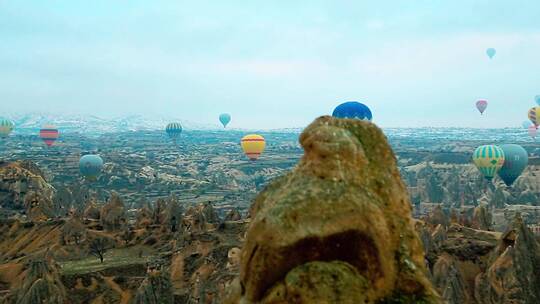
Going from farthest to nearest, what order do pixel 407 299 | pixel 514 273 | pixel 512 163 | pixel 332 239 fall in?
pixel 512 163, pixel 514 273, pixel 407 299, pixel 332 239

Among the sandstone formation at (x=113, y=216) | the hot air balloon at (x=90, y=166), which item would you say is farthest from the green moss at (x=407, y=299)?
the hot air balloon at (x=90, y=166)

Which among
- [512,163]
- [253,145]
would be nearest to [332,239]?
[512,163]

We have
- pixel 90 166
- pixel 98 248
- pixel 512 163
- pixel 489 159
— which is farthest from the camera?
pixel 90 166

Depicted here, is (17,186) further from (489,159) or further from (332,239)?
(332,239)

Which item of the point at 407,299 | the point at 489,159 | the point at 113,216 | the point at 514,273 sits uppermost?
the point at 407,299

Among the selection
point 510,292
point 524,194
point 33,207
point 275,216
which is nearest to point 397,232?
point 275,216

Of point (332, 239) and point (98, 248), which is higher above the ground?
point (332, 239)

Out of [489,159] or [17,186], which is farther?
[17,186]
